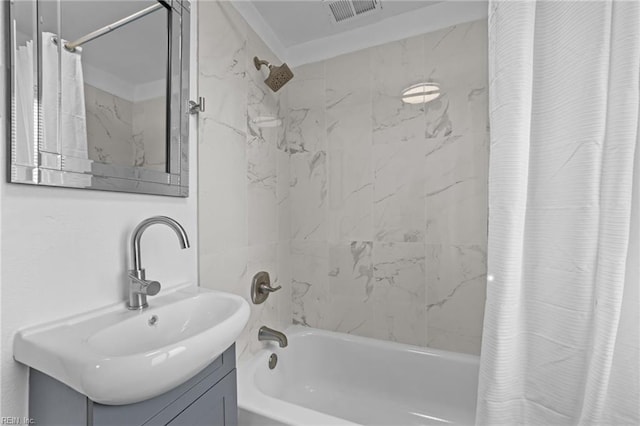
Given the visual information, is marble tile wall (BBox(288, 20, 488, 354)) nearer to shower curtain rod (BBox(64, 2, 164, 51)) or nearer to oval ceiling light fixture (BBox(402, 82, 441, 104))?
oval ceiling light fixture (BBox(402, 82, 441, 104))

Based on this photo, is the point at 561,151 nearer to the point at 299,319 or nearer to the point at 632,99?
the point at 632,99

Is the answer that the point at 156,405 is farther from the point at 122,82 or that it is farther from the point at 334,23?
the point at 334,23

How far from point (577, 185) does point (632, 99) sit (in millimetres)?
210

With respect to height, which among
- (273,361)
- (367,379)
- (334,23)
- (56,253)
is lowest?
(367,379)

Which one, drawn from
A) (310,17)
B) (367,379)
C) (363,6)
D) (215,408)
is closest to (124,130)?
(215,408)

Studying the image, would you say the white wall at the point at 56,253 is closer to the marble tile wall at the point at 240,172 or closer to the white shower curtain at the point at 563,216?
the marble tile wall at the point at 240,172

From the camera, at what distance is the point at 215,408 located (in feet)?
2.90

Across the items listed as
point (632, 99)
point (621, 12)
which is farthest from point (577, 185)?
point (621, 12)

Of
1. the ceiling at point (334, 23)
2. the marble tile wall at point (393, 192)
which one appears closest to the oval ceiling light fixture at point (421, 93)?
the marble tile wall at point (393, 192)

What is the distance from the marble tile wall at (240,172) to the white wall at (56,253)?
30 centimetres

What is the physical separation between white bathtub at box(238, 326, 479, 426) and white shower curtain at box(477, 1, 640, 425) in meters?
0.76

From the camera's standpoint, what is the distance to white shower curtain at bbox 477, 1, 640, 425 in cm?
69

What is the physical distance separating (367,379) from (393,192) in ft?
3.36

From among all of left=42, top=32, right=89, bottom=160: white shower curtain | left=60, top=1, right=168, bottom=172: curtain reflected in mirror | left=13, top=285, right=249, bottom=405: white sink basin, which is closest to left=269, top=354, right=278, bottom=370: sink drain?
left=13, top=285, right=249, bottom=405: white sink basin
